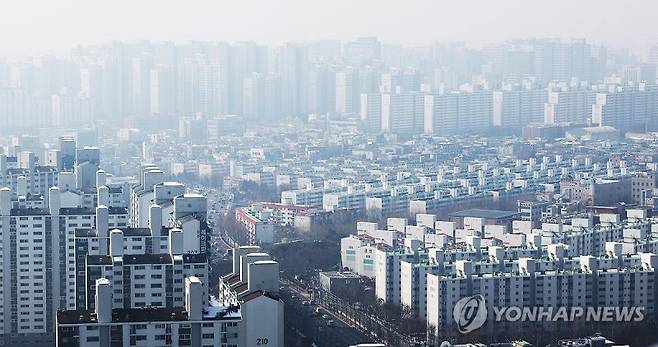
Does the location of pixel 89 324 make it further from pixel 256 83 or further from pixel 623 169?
pixel 256 83

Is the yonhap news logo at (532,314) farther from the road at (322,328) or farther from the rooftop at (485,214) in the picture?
the rooftop at (485,214)

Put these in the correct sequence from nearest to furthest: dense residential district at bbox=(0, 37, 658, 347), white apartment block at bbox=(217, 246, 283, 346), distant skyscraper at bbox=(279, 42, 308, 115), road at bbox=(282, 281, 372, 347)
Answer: white apartment block at bbox=(217, 246, 283, 346) < dense residential district at bbox=(0, 37, 658, 347) < road at bbox=(282, 281, 372, 347) < distant skyscraper at bbox=(279, 42, 308, 115)

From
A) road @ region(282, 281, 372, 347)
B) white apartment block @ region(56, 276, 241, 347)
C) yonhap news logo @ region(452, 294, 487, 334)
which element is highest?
white apartment block @ region(56, 276, 241, 347)

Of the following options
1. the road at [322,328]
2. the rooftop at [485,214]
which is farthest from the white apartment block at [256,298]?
the rooftop at [485,214]

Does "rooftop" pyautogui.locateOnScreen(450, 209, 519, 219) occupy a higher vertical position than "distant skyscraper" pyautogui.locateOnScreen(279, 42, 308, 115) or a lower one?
lower

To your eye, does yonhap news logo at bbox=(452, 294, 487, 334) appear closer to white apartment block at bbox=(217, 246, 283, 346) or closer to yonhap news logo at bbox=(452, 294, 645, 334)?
yonhap news logo at bbox=(452, 294, 645, 334)

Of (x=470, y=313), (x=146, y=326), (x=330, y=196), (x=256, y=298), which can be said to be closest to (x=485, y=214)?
(x=330, y=196)

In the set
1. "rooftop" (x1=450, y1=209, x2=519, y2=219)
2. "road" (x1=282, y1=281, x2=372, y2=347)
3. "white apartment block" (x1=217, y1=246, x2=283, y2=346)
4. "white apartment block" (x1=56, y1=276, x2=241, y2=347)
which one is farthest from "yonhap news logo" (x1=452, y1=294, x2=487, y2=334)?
"rooftop" (x1=450, y1=209, x2=519, y2=219)

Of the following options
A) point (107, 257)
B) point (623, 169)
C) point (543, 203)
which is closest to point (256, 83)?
point (623, 169)
